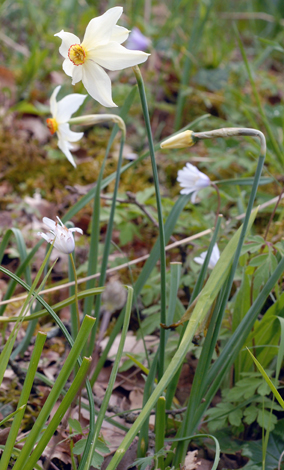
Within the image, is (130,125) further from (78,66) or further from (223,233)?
(78,66)

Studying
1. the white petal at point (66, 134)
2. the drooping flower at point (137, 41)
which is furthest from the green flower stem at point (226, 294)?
the drooping flower at point (137, 41)

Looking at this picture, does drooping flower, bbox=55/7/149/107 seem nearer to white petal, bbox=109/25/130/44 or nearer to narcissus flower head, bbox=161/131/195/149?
white petal, bbox=109/25/130/44

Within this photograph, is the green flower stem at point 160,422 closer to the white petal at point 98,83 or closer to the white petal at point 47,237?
the white petal at point 47,237

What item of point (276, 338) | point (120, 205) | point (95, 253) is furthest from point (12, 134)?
point (276, 338)

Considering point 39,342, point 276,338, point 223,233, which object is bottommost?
point 276,338

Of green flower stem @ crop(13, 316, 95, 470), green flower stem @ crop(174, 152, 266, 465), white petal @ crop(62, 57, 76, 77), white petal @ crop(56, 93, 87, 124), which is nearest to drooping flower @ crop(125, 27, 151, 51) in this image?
white petal @ crop(56, 93, 87, 124)

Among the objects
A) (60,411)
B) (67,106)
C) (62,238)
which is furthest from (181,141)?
(60,411)

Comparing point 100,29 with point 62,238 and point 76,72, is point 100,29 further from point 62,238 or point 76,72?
point 62,238
